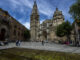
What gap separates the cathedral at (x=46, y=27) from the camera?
39.9 meters

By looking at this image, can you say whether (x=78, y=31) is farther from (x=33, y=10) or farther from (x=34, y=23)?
(x=33, y=10)

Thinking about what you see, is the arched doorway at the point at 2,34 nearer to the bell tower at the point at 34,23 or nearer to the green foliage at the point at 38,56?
the green foliage at the point at 38,56

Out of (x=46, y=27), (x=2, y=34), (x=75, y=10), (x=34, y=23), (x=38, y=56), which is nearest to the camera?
(x=38, y=56)

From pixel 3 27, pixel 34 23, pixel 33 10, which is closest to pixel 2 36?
pixel 3 27

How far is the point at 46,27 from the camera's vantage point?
44.3m

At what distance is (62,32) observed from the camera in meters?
25.2

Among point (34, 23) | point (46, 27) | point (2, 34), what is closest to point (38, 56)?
point (2, 34)

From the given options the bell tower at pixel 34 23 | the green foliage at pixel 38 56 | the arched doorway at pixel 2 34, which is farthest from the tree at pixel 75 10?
the bell tower at pixel 34 23

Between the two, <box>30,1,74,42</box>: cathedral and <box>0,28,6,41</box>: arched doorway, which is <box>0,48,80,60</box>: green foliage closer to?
<box>0,28,6,41</box>: arched doorway

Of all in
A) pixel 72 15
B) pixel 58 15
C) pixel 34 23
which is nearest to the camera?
pixel 72 15

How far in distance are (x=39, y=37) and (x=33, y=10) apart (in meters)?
25.0

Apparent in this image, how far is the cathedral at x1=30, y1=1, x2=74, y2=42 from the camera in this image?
3994 centimetres

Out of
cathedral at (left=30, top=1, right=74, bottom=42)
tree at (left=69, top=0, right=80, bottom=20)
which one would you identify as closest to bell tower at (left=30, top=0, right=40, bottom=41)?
cathedral at (left=30, top=1, right=74, bottom=42)

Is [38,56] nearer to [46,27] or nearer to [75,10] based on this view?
[75,10]
